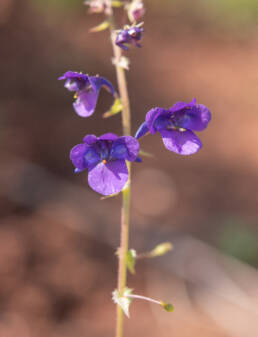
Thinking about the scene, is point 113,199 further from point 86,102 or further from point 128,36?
point 128,36

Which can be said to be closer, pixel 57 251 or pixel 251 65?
pixel 57 251

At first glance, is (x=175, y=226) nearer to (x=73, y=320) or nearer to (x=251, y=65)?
(x=73, y=320)

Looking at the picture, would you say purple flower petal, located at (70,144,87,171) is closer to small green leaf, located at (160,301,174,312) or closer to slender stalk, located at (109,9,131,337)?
slender stalk, located at (109,9,131,337)

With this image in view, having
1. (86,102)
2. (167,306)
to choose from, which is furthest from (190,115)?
(167,306)

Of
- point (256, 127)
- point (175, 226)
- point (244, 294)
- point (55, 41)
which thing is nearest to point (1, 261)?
point (175, 226)

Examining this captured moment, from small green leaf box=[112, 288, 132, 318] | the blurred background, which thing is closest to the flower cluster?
small green leaf box=[112, 288, 132, 318]

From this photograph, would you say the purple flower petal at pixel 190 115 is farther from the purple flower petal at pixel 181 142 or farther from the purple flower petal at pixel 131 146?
the purple flower petal at pixel 131 146
